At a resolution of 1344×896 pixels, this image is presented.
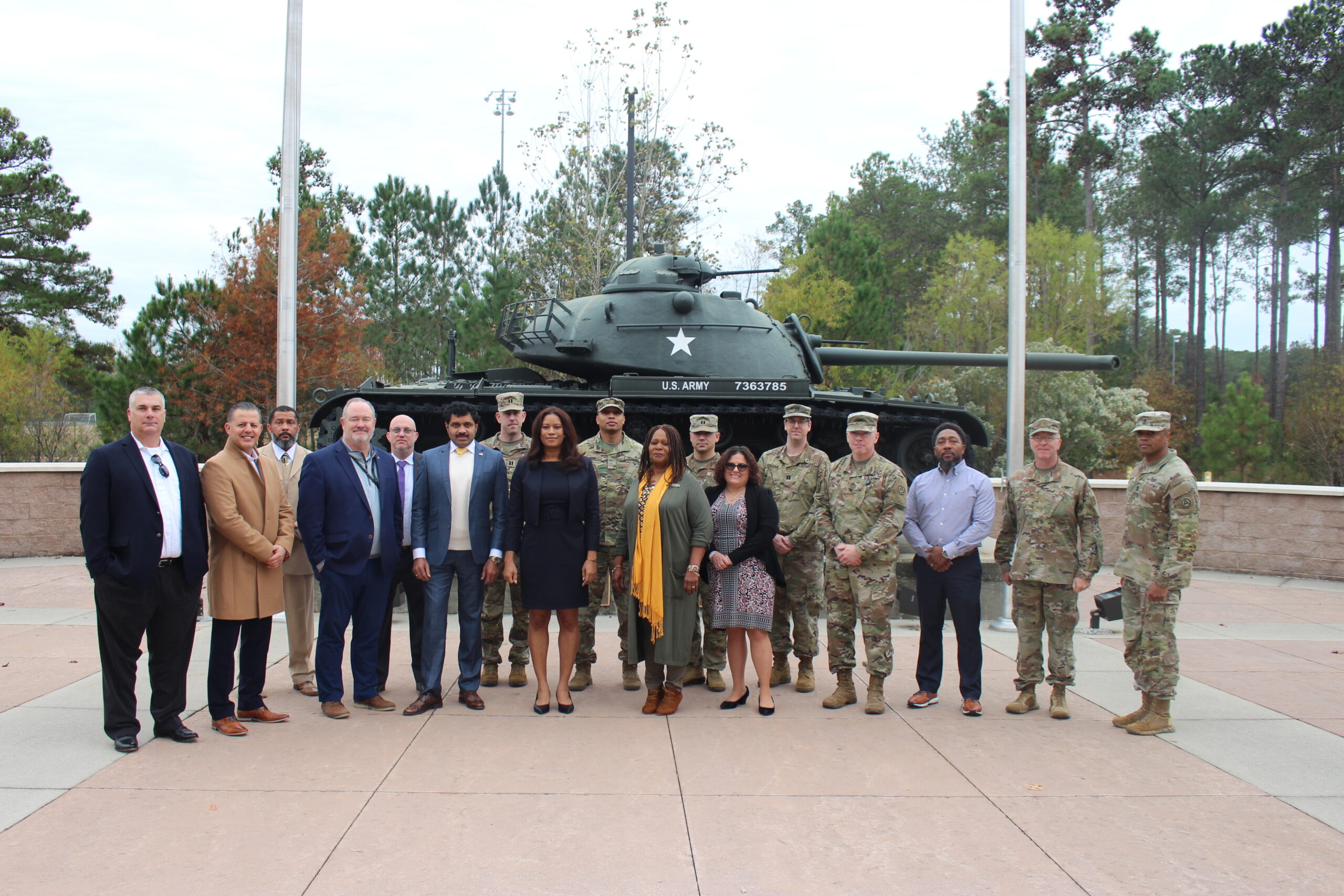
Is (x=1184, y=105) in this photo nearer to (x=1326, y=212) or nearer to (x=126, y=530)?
(x=1326, y=212)

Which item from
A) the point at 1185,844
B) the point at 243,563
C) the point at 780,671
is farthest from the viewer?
the point at 780,671

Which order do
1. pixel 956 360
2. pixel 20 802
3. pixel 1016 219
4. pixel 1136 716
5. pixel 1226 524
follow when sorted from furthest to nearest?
Answer: pixel 1226 524 → pixel 956 360 → pixel 1016 219 → pixel 1136 716 → pixel 20 802

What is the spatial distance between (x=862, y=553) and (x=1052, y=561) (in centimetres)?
112

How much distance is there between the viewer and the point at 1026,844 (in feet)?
12.9

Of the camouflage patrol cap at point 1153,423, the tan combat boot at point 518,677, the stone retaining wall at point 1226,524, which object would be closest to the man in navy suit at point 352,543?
the tan combat boot at point 518,677

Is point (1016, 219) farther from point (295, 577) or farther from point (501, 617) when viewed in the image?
point (295, 577)

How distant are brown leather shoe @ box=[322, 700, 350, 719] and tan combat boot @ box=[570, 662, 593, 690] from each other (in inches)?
55.6

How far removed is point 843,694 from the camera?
234 inches

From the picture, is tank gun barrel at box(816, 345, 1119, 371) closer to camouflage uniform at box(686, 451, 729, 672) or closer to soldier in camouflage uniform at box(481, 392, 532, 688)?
camouflage uniform at box(686, 451, 729, 672)

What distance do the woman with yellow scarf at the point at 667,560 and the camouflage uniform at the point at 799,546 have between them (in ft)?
2.26

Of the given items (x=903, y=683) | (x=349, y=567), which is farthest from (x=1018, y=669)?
(x=349, y=567)

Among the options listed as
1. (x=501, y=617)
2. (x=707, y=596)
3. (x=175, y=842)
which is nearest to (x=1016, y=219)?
(x=707, y=596)

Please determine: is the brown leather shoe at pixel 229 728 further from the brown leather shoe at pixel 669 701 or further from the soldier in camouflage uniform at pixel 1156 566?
the soldier in camouflage uniform at pixel 1156 566

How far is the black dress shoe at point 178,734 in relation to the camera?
5098 millimetres
